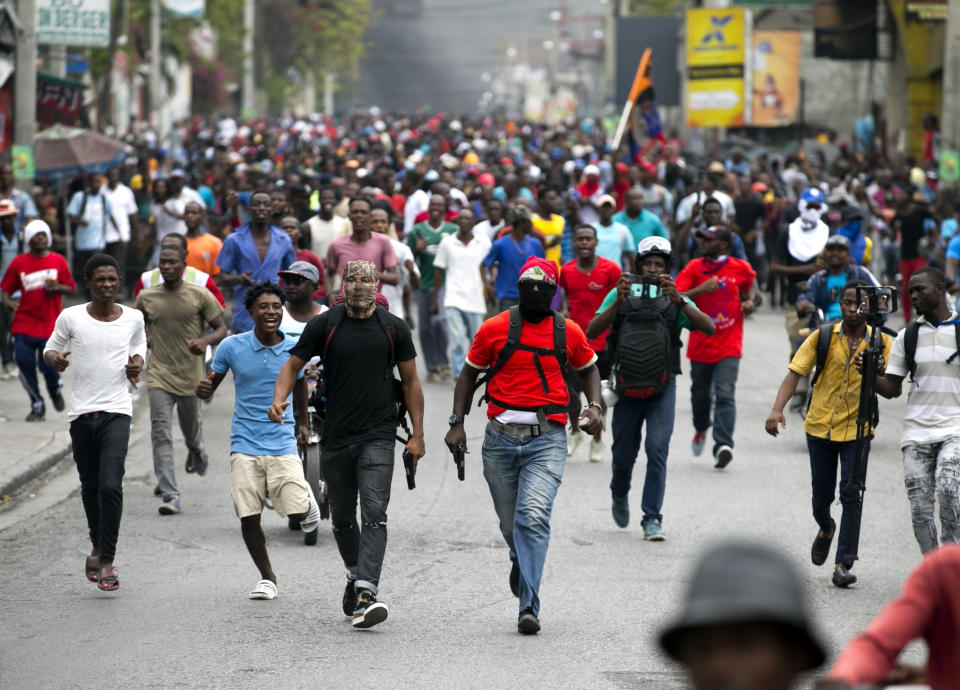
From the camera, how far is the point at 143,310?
1038 cm

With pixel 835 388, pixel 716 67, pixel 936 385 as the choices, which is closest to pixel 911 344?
pixel 936 385

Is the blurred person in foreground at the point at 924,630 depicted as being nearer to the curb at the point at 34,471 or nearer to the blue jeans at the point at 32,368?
the curb at the point at 34,471

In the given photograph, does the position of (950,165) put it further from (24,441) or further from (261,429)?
(261,429)

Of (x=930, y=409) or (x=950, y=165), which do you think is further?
(x=950, y=165)

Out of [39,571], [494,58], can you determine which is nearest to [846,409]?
[39,571]

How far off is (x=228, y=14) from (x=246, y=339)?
5517 centimetres

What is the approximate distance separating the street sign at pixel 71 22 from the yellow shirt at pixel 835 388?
13.5m

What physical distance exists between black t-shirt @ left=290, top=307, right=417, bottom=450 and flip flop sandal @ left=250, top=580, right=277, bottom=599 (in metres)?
0.81

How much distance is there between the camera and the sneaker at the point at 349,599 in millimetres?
7723

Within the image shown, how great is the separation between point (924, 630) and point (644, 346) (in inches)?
252

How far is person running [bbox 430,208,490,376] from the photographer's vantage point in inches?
607

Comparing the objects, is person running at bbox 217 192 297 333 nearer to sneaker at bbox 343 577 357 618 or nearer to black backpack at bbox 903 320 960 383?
sneaker at bbox 343 577 357 618

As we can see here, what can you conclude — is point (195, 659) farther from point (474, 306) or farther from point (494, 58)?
point (494, 58)

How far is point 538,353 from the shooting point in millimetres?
7879
